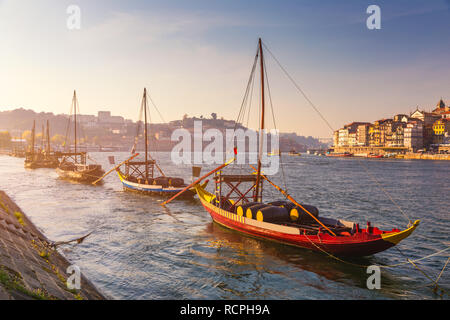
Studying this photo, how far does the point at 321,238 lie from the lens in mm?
20312

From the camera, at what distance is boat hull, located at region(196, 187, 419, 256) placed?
60.6ft

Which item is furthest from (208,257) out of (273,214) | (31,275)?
(31,275)

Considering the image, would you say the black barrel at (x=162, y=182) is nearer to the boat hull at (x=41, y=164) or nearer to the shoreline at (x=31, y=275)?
the shoreline at (x=31, y=275)

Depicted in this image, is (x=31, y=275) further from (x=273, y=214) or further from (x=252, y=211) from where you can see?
(x=273, y=214)

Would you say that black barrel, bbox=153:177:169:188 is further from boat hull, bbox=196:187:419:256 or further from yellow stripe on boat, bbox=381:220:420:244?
yellow stripe on boat, bbox=381:220:420:244

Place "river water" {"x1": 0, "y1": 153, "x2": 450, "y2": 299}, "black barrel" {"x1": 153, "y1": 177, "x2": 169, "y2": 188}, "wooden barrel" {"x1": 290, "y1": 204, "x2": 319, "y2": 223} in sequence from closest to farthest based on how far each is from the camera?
"river water" {"x1": 0, "y1": 153, "x2": 450, "y2": 299} < "wooden barrel" {"x1": 290, "y1": 204, "x2": 319, "y2": 223} < "black barrel" {"x1": 153, "y1": 177, "x2": 169, "y2": 188}

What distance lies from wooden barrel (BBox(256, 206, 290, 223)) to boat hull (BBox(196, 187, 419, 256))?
1.59 ft

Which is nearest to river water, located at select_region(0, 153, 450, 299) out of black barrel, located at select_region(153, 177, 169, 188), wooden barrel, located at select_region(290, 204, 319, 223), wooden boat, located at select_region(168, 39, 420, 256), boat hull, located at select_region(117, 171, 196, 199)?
wooden boat, located at select_region(168, 39, 420, 256)

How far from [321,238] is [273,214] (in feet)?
14.8

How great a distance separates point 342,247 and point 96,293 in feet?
46.8

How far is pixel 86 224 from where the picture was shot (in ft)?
101

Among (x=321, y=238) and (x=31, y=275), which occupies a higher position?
(x=31, y=275)

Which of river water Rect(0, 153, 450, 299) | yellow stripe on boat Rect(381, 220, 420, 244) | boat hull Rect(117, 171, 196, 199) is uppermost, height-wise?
yellow stripe on boat Rect(381, 220, 420, 244)
